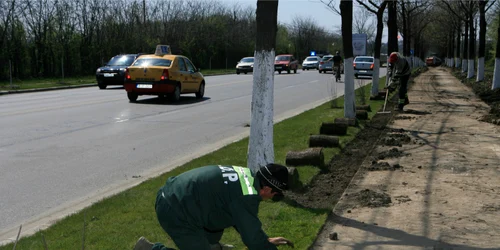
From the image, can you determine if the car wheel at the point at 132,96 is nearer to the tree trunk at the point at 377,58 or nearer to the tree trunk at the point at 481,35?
the tree trunk at the point at 377,58

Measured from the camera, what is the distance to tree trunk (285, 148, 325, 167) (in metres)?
7.93

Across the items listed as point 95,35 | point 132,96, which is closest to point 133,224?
point 132,96

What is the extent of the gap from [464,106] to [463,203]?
12.1 metres

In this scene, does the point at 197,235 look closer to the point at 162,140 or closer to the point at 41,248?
the point at 41,248

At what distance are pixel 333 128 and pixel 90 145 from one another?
14.9 ft

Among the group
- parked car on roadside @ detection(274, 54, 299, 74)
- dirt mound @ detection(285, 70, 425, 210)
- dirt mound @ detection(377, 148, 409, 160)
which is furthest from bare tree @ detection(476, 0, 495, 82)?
parked car on roadside @ detection(274, 54, 299, 74)

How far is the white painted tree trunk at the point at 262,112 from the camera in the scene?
7.04 meters

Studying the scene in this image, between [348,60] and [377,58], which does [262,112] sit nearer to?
[348,60]

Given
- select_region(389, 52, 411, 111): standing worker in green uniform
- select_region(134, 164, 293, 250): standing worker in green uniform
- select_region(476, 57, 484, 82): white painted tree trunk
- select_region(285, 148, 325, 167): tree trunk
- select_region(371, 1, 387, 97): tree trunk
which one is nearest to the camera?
select_region(134, 164, 293, 250): standing worker in green uniform

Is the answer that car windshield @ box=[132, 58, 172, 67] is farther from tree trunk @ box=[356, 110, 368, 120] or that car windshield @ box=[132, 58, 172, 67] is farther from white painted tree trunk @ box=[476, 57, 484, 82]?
white painted tree trunk @ box=[476, 57, 484, 82]

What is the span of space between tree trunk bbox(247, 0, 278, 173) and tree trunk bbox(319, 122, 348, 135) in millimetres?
3816

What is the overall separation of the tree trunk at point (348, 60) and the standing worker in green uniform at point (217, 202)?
9.40m

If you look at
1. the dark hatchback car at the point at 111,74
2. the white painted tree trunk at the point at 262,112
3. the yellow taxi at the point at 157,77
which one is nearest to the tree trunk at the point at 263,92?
the white painted tree trunk at the point at 262,112

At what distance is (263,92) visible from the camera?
705cm
